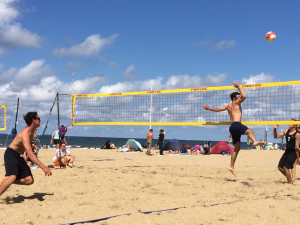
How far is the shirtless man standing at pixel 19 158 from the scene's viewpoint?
4.10 metres

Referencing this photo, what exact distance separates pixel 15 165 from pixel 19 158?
12 centimetres

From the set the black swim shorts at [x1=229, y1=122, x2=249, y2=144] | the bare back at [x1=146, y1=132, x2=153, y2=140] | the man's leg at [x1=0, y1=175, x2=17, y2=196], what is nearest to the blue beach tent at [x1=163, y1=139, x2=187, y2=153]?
the bare back at [x1=146, y1=132, x2=153, y2=140]

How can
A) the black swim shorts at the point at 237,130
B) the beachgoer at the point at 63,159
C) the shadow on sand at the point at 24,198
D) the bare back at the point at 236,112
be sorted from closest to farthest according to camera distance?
the shadow on sand at the point at 24,198 < the black swim shorts at the point at 237,130 < the bare back at the point at 236,112 < the beachgoer at the point at 63,159

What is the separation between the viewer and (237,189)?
5164 mm

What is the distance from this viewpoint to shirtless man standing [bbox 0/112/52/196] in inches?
161

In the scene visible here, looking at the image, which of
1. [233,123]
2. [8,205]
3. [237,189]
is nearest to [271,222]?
[237,189]

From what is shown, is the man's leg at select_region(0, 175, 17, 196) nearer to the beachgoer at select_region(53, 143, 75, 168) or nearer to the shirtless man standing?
the shirtless man standing

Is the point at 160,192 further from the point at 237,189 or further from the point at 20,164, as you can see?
the point at 20,164

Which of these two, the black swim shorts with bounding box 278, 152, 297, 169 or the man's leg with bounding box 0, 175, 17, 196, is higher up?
the black swim shorts with bounding box 278, 152, 297, 169

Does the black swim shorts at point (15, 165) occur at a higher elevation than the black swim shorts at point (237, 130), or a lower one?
lower

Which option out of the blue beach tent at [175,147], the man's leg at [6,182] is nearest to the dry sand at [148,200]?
the man's leg at [6,182]

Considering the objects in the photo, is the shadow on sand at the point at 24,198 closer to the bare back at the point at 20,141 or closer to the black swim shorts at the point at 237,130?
the bare back at the point at 20,141

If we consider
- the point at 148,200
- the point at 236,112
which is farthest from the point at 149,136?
the point at 148,200

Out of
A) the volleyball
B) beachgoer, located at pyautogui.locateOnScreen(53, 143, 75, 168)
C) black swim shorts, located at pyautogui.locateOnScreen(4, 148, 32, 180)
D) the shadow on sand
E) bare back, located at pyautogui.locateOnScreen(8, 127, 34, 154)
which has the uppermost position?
the volleyball
